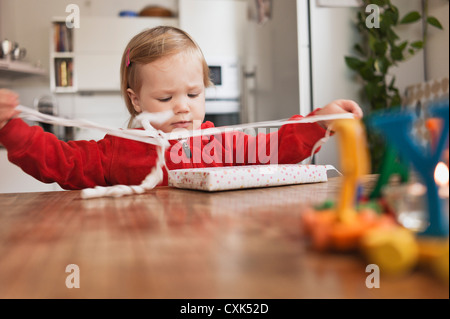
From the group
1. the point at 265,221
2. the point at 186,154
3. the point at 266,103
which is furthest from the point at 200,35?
the point at 265,221

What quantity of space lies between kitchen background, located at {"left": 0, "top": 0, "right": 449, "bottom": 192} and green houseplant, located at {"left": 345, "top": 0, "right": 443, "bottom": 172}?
2.2 inches

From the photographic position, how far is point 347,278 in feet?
0.66

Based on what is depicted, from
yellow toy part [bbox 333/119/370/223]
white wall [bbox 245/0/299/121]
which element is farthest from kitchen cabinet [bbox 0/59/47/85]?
yellow toy part [bbox 333/119/370/223]

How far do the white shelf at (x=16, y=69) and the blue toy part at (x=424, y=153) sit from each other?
3.17 m

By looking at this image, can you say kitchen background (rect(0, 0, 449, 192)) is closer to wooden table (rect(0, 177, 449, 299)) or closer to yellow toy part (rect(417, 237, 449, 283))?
wooden table (rect(0, 177, 449, 299))

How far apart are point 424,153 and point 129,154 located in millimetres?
815

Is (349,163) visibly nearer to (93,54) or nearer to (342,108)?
(342,108)

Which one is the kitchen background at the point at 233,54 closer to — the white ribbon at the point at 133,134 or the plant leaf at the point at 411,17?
the plant leaf at the point at 411,17

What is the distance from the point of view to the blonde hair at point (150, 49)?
3.28ft

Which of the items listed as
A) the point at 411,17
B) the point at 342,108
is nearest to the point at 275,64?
the point at 411,17

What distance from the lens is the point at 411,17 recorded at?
1.90 metres

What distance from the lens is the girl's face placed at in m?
0.97

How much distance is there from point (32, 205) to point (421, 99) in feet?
5.96

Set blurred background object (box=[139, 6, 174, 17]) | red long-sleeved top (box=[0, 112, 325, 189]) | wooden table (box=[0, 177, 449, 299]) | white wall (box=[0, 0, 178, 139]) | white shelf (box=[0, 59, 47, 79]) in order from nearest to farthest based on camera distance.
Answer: wooden table (box=[0, 177, 449, 299])
red long-sleeved top (box=[0, 112, 325, 189])
white shelf (box=[0, 59, 47, 79])
blurred background object (box=[139, 6, 174, 17])
white wall (box=[0, 0, 178, 139])
